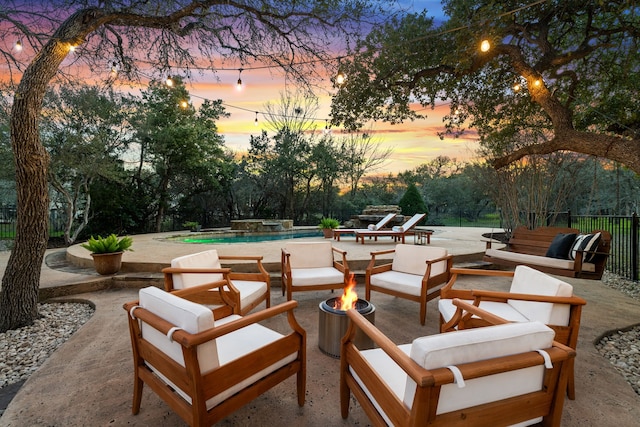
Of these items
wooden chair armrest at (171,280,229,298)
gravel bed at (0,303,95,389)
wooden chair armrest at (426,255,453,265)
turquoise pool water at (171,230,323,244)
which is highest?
wooden chair armrest at (426,255,453,265)

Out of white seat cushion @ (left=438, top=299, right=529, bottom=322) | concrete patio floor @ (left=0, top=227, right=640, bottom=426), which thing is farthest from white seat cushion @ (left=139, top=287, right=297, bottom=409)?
white seat cushion @ (left=438, top=299, right=529, bottom=322)

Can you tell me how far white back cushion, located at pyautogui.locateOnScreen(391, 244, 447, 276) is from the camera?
3615 mm

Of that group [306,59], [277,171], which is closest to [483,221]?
[277,171]

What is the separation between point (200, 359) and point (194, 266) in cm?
175

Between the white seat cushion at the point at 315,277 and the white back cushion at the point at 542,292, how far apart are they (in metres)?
1.75

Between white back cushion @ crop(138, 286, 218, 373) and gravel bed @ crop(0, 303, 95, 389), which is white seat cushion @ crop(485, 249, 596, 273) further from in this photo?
gravel bed @ crop(0, 303, 95, 389)

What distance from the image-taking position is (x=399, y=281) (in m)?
3.48

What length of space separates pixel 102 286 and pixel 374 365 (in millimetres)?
4563

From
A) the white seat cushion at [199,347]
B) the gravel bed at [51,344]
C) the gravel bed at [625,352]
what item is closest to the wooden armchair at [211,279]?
the white seat cushion at [199,347]

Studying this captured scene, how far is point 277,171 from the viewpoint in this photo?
1575cm

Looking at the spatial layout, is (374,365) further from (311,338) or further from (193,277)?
(193,277)

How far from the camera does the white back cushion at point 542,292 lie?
2.09m

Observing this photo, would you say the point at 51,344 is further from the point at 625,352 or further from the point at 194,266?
the point at 625,352

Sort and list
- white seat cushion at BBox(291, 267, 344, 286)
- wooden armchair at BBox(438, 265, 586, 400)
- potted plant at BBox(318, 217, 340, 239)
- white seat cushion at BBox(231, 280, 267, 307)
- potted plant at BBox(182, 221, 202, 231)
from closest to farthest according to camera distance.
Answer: wooden armchair at BBox(438, 265, 586, 400) → white seat cushion at BBox(231, 280, 267, 307) → white seat cushion at BBox(291, 267, 344, 286) → potted plant at BBox(318, 217, 340, 239) → potted plant at BBox(182, 221, 202, 231)
